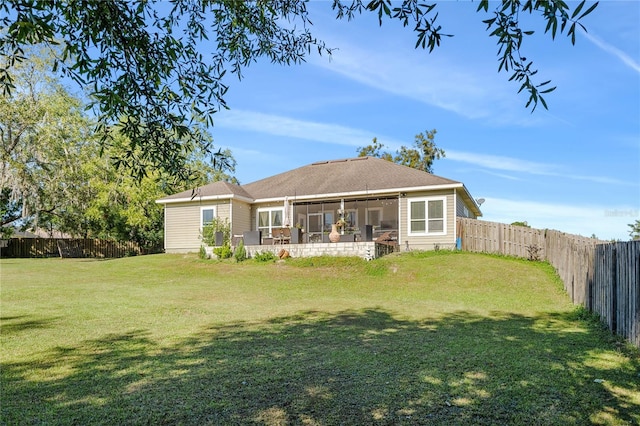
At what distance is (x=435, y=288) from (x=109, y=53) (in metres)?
12.3

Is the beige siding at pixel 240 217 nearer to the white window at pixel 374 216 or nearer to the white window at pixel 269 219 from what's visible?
the white window at pixel 269 219

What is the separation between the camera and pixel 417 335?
7633 mm

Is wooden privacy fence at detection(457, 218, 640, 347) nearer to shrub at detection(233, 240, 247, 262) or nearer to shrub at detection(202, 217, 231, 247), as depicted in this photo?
shrub at detection(233, 240, 247, 262)

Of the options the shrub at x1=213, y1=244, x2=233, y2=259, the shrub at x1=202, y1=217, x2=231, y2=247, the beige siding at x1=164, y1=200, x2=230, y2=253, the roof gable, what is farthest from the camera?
the beige siding at x1=164, y1=200, x2=230, y2=253

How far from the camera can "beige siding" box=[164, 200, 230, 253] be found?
26.3 metres

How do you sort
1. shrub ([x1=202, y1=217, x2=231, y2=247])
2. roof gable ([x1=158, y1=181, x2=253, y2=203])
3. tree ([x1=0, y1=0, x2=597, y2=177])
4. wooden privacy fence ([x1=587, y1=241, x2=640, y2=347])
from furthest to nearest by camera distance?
roof gable ([x1=158, y1=181, x2=253, y2=203])
shrub ([x1=202, y1=217, x2=231, y2=247])
wooden privacy fence ([x1=587, y1=241, x2=640, y2=347])
tree ([x1=0, y1=0, x2=597, y2=177])

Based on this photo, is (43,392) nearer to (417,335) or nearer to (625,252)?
(417,335)

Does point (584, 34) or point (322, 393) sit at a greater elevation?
point (584, 34)

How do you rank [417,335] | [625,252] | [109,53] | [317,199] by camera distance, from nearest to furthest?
[109,53], [625,252], [417,335], [317,199]

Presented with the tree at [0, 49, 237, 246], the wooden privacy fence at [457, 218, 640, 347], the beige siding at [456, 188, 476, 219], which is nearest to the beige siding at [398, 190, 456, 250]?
the beige siding at [456, 188, 476, 219]

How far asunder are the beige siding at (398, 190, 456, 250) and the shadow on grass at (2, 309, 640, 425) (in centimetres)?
1400

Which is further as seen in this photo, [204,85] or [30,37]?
[204,85]

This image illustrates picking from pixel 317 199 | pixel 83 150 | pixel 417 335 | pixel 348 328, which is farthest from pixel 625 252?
pixel 83 150

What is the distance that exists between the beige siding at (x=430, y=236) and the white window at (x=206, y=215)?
11239 mm
